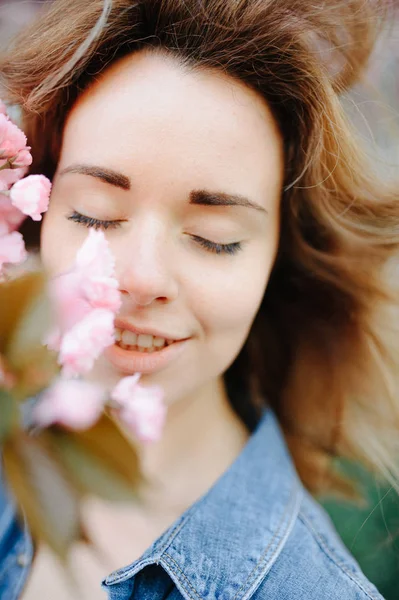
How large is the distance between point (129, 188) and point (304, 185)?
1.26ft

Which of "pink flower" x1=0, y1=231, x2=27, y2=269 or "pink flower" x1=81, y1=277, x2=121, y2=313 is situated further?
"pink flower" x1=0, y1=231, x2=27, y2=269

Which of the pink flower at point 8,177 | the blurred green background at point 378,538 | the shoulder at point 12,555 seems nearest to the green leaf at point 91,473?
the pink flower at point 8,177

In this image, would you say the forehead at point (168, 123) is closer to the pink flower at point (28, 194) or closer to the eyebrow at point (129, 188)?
the eyebrow at point (129, 188)

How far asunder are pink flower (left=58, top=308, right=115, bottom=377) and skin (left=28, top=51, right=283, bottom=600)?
1.06 feet

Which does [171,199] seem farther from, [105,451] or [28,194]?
[105,451]

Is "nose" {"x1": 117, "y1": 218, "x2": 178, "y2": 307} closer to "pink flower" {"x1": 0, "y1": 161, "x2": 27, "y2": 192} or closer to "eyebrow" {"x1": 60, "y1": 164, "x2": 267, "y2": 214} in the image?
"eyebrow" {"x1": 60, "y1": 164, "x2": 267, "y2": 214}

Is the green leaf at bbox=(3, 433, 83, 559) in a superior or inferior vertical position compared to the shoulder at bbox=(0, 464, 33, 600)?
superior

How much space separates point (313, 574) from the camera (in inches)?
38.7

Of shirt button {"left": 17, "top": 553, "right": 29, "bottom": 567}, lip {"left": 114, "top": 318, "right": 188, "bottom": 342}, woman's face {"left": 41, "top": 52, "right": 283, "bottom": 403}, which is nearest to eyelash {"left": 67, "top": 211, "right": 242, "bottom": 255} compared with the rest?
woman's face {"left": 41, "top": 52, "right": 283, "bottom": 403}

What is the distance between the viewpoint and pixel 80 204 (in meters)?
0.87

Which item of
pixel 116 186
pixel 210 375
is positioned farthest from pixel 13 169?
pixel 210 375

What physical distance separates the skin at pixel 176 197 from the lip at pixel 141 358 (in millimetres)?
17

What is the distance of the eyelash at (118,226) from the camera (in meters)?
0.87

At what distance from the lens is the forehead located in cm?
83
